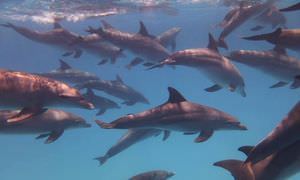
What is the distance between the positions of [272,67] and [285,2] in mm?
17320

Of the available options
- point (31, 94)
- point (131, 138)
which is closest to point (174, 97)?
point (31, 94)

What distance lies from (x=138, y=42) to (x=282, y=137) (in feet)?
25.4

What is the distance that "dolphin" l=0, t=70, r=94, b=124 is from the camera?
319 inches

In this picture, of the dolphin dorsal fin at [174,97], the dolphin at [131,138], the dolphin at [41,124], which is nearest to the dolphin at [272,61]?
the dolphin dorsal fin at [174,97]

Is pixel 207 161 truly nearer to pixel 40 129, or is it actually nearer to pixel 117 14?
pixel 117 14

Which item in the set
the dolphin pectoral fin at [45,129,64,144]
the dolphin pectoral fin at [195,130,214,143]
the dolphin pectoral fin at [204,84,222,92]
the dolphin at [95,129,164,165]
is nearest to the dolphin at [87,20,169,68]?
the dolphin pectoral fin at [204,84,222,92]

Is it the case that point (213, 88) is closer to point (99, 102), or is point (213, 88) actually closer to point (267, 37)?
point (99, 102)

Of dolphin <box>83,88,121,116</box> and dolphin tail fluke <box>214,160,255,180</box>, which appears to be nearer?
dolphin tail fluke <box>214,160,255,180</box>

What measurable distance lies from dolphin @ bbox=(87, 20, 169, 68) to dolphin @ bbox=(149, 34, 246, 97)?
210cm

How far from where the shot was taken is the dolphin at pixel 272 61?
11641 mm

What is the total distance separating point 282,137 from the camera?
623 cm

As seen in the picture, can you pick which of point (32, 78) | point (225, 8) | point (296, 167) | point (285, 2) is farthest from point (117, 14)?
point (296, 167)

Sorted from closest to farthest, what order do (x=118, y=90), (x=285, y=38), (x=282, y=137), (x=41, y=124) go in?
(x=282, y=137)
(x=285, y=38)
(x=41, y=124)
(x=118, y=90)

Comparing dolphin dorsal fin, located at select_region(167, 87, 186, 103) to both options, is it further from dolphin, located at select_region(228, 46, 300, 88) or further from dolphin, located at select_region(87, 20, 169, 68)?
dolphin, located at select_region(87, 20, 169, 68)
